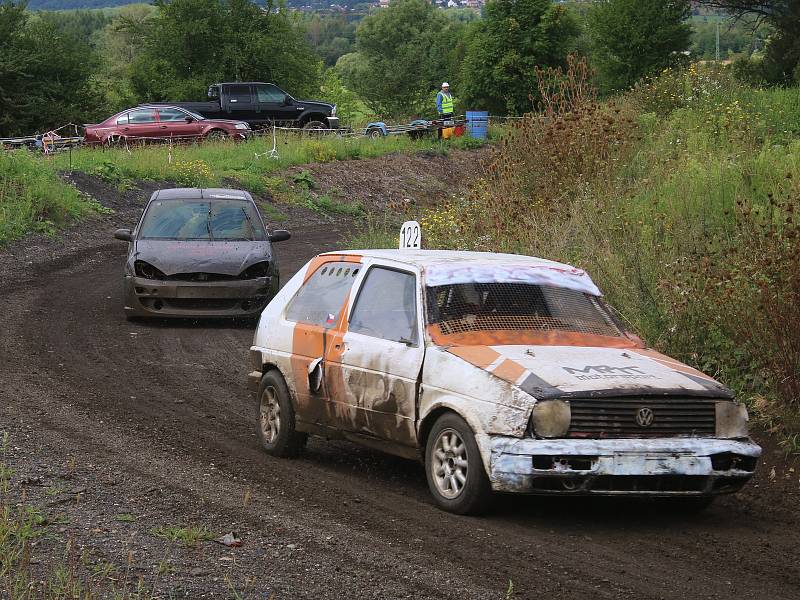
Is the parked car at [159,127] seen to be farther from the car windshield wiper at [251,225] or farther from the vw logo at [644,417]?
the vw logo at [644,417]

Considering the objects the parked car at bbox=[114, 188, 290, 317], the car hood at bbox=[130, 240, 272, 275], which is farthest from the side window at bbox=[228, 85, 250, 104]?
the car hood at bbox=[130, 240, 272, 275]

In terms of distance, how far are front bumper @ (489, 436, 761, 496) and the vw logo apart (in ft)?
0.33

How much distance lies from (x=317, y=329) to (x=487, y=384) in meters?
2.09

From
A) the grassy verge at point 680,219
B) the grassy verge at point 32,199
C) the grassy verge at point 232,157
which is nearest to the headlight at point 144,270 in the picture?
the grassy verge at point 680,219

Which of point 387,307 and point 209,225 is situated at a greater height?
point 387,307

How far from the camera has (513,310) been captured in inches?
342

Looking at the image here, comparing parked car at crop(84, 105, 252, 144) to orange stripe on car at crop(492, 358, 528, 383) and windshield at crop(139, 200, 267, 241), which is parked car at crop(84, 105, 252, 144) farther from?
orange stripe on car at crop(492, 358, 528, 383)

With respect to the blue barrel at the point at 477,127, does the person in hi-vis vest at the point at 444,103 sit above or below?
above

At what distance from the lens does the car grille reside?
7422mm

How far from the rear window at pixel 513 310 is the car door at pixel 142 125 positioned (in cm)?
3278

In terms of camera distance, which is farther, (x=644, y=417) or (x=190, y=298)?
(x=190, y=298)

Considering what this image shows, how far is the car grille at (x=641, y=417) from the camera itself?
7.42m

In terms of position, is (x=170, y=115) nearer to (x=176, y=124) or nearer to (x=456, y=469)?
(x=176, y=124)

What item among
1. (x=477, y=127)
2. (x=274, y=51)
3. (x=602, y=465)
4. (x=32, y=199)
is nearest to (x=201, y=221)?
(x=32, y=199)
